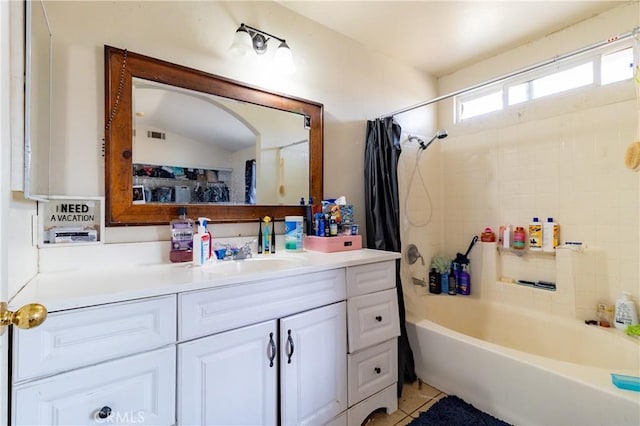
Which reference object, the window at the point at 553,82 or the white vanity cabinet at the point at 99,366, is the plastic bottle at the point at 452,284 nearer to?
the window at the point at 553,82

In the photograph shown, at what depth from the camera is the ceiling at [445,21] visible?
70.9 inches

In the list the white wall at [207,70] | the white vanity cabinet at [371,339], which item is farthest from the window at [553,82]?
the white vanity cabinet at [371,339]

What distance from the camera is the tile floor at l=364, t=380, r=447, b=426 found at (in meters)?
1.60

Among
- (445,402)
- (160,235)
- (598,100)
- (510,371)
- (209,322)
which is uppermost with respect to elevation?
(598,100)

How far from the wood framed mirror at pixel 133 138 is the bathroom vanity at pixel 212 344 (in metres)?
0.27

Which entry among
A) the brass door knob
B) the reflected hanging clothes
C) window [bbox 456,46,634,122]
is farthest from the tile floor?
window [bbox 456,46,634,122]

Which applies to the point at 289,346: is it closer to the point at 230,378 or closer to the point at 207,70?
the point at 230,378

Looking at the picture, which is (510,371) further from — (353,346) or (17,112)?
(17,112)

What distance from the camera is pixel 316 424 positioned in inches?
50.9

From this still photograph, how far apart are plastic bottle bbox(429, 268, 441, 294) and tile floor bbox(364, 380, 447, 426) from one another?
2.64 ft

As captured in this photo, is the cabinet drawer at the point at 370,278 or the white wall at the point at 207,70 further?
the cabinet drawer at the point at 370,278

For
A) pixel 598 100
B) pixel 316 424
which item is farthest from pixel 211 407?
pixel 598 100

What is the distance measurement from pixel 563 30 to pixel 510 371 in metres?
2.31

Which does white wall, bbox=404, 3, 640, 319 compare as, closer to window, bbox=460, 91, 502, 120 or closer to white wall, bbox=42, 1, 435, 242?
window, bbox=460, 91, 502, 120
